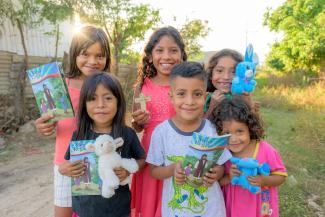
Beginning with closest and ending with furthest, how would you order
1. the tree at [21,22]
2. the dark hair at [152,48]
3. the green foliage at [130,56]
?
1. the dark hair at [152,48]
2. the tree at [21,22]
3. the green foliage at [130,56]

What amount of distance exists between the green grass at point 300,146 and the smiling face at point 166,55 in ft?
6.97

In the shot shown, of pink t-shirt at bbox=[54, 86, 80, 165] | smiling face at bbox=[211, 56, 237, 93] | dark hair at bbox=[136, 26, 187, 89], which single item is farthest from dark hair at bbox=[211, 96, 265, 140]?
pink t-shirt at bbox=[54, 86, 80, 165]

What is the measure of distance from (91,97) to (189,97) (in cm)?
62

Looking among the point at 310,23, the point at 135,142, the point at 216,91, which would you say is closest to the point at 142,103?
the point at 135,142

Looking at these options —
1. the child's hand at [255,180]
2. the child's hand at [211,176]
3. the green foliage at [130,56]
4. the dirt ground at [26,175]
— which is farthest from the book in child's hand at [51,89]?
the green foliage at [130,56]

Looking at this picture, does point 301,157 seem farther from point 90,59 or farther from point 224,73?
point 90,59

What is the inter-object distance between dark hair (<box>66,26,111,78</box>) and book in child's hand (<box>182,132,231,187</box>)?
105 cm

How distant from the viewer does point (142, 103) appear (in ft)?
7.49

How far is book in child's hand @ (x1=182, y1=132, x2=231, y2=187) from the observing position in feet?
5.35

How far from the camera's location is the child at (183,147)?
1877 mm

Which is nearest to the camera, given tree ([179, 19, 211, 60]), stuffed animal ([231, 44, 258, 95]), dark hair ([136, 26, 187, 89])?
stuffed animal ([231, 44, 258, 95])

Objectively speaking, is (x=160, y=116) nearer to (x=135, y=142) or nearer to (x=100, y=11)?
(x=135, y=142)

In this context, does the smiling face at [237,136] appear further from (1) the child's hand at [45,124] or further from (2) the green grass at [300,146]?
(2) the green grass at [300,146]

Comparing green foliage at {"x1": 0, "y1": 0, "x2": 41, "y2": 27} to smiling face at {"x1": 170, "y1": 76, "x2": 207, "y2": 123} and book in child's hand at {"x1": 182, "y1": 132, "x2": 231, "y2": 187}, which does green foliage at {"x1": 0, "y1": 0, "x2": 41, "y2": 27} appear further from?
book in child's hand at {"x1": 182, "y1": 132, "x2": 231, "y2": 187}
